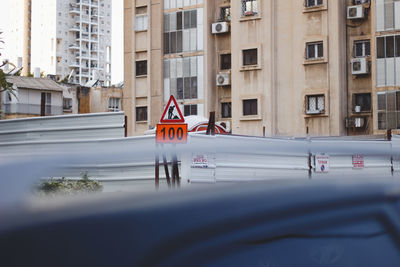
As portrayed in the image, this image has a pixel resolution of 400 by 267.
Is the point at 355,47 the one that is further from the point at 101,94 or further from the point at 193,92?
the point at 101,94

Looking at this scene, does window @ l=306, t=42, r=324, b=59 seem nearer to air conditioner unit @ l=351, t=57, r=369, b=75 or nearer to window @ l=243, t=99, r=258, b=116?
air conditioner unit @ l=351, t=57, r=369, b=75

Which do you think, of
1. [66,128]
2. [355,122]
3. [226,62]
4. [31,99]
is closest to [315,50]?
[355,122]

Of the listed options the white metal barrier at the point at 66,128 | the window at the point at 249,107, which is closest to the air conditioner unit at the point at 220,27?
the window at the point at 249,107

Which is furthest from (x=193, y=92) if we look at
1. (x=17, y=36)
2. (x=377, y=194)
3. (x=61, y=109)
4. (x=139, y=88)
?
(x=17, y=36)

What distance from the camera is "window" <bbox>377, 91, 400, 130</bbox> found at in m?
27.7

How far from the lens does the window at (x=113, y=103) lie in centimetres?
5406

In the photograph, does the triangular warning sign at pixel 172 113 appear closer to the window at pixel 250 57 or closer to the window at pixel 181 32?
the window at pixel 250 57

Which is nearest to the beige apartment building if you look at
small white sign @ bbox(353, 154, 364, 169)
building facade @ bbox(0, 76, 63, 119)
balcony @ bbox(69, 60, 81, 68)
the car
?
building facade @ bbox(0, 76, 63, 119)

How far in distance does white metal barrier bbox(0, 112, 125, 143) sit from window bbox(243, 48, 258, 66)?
50.5ft

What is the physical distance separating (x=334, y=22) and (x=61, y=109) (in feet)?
94.3

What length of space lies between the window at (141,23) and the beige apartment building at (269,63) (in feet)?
0.16

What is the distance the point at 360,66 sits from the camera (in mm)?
28406

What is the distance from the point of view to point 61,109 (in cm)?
5253

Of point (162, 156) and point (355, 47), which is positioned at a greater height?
point (355, 47)
